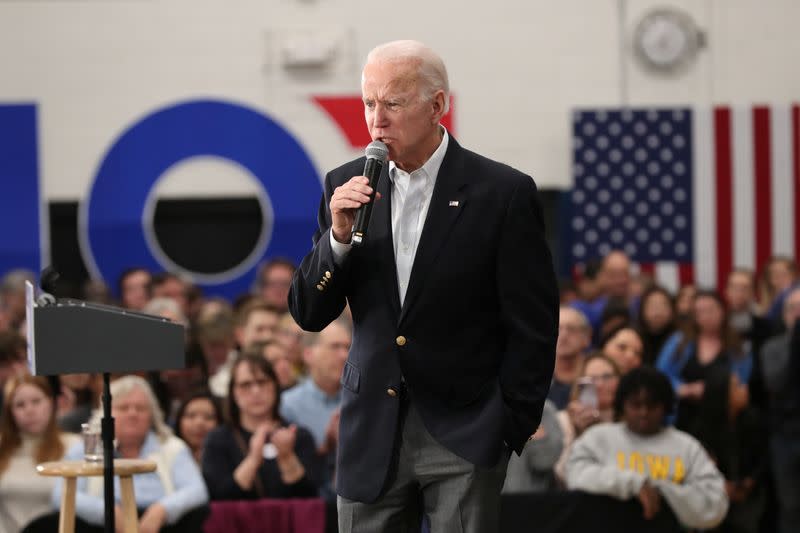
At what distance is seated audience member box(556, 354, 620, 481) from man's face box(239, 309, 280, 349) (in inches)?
68.6

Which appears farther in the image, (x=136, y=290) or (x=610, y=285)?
(x=136, y=290)

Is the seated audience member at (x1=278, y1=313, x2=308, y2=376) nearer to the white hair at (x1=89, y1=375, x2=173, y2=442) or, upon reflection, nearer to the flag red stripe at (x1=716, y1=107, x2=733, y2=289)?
the white hair at (x1=89, y1=375, x2=173, y2=442)

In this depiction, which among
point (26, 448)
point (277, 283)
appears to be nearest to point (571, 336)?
point (26, 448)

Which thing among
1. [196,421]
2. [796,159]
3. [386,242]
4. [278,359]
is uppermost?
[796,159]

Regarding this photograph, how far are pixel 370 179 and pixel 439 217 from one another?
22cm

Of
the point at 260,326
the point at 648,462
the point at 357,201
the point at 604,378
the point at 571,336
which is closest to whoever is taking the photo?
the point at 357,201

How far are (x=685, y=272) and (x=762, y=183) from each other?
0.96 m

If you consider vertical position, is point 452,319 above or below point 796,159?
below

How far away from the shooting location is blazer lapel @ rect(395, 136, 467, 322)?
307 cm

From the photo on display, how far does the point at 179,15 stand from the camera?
11727 millimetres

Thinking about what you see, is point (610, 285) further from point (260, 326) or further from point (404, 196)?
point (404, 196)

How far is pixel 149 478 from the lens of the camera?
5.53 metres

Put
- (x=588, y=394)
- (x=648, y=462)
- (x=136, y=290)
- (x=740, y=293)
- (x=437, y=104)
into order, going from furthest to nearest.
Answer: (x=136, y=290), (x=740, y=293), (x=588, y=394), (x=648, y=462), (x=437, y=104)

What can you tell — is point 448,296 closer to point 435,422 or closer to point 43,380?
point 435,422
